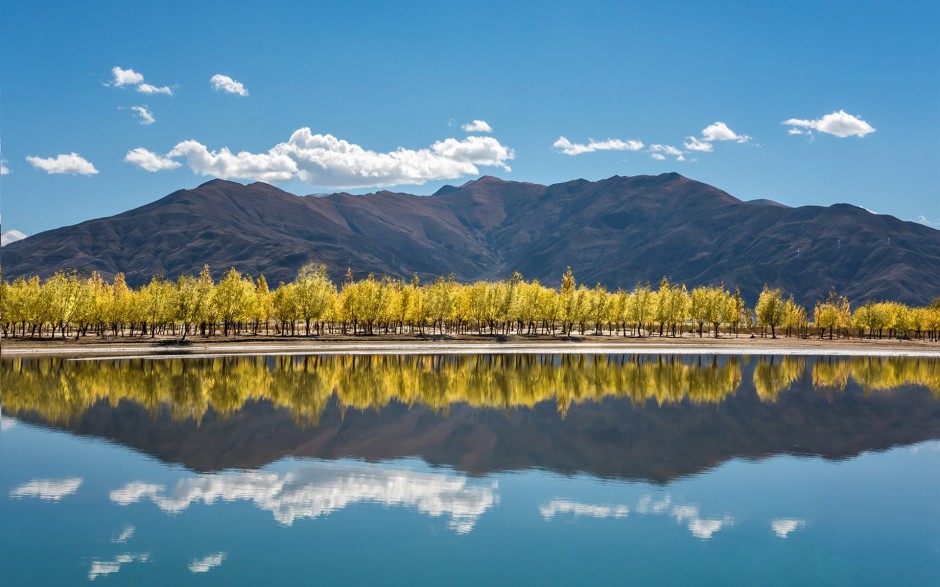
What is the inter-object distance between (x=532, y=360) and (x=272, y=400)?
52240 mm

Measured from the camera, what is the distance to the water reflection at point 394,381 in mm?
57875

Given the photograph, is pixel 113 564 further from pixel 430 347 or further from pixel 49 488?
→ pixel 430 347

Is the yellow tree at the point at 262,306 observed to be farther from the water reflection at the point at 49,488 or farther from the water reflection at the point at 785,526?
the water reflection at the point at 785,526

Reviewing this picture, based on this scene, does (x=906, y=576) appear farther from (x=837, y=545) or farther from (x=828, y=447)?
(x=828, y=447)

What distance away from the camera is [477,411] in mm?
54688

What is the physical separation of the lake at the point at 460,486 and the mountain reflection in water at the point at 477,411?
1.07ft

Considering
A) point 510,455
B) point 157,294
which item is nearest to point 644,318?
point 157,294

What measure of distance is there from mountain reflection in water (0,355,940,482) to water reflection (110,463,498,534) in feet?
9.55

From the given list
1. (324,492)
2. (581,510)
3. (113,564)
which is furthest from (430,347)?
(113,564)

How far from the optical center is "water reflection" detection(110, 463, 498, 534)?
29391 millimetres

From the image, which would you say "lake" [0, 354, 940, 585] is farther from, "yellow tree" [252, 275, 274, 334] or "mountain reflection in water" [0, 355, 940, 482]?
"yellow tree" [252, 275, 274, 334]

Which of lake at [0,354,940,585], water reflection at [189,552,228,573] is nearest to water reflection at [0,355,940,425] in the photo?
lake at [0,354,940,585]

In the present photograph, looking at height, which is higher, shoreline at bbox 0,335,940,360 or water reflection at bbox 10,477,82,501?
shoreline at bbox 0,335,940,360

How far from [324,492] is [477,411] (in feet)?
78.8
